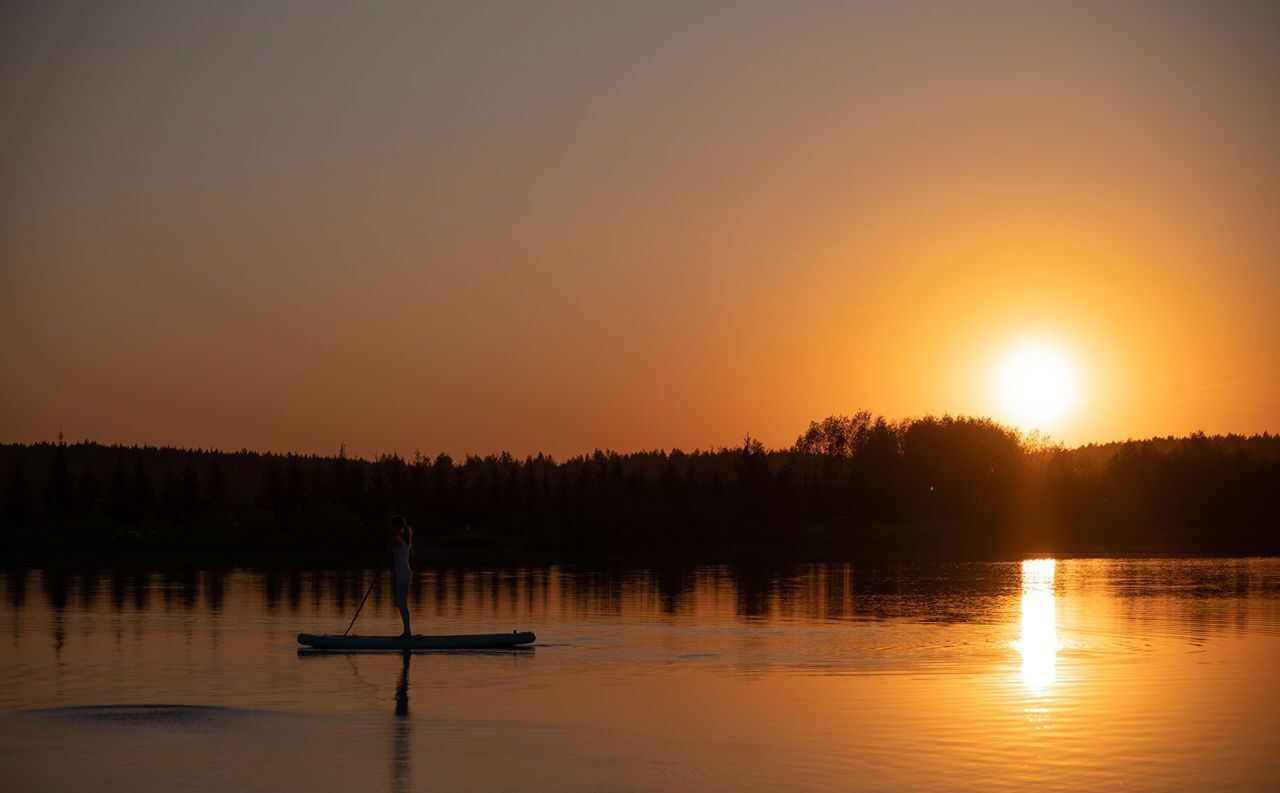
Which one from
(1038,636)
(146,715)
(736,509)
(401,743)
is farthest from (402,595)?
(736,509)

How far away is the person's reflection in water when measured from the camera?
647 inches

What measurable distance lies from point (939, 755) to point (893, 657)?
11.3 metres

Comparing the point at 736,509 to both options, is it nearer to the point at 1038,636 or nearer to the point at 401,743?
the point at 1038,636

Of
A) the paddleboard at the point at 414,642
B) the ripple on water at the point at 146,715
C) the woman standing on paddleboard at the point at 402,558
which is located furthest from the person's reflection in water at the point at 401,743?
the woman standing on paddleboard at the point at 402,558

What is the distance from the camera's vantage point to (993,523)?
5335 inches

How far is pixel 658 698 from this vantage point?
23.2 meters

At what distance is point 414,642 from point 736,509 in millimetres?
97699

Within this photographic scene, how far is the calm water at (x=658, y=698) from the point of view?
17.0m

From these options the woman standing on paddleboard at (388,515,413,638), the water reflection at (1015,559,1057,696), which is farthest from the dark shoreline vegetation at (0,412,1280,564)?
the woman standing on paddleboard at (388,515,413,638)

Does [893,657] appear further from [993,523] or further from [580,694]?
[993,523]

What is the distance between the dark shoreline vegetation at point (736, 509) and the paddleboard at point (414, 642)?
58745 millimetres

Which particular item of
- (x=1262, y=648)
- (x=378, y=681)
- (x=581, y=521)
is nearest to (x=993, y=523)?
(x=581, y=521)

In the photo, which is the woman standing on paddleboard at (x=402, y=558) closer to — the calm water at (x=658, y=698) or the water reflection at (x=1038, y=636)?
the calm water at (x=658, y=698)

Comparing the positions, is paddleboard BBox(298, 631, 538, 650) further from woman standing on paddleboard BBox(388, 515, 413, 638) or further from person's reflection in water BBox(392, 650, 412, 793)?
person's reflection in water BBox(392, 650, 412, 793)
